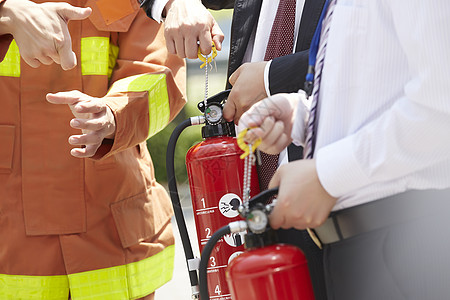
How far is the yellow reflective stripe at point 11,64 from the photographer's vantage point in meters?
2.06

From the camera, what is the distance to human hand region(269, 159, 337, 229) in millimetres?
1166

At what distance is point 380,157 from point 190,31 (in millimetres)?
819

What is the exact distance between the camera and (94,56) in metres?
Result: 2.10

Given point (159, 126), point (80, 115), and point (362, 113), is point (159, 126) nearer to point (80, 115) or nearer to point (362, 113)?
point (80, 115)

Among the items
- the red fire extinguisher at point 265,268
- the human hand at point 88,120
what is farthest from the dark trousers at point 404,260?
the human hand at point 88,120

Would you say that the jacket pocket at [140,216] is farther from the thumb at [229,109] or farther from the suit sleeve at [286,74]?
the suit sleeve at [286,74]

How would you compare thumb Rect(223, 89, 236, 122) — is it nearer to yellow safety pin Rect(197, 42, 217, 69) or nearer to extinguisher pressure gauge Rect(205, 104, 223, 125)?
extinguisher pressure gauge Rect(205, 104, 223, 125)

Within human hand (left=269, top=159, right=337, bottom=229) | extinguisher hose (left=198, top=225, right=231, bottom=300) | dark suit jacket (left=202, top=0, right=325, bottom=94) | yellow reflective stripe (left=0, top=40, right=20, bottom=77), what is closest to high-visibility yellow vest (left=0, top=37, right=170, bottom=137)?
yellow reflective stripe (left=0, top=40, right=20, bottom=77)

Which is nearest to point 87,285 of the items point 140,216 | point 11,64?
point 140,216

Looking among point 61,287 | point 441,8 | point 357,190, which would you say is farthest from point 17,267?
point 441,8

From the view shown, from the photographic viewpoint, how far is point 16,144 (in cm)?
204

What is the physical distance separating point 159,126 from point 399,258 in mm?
1164

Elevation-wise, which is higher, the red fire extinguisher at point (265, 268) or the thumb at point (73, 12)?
the thumb at point (73, 12)

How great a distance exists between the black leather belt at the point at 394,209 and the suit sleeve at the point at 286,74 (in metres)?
0.42
